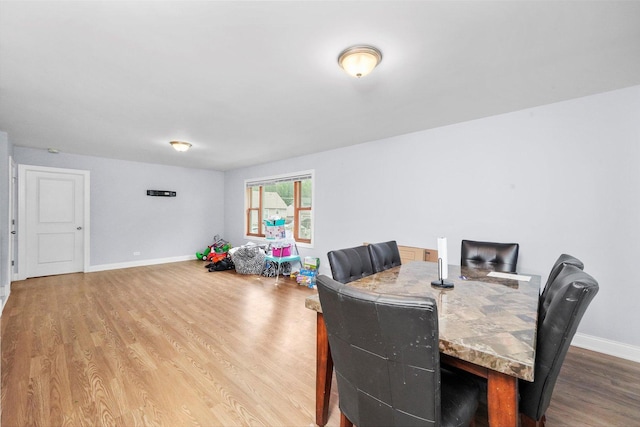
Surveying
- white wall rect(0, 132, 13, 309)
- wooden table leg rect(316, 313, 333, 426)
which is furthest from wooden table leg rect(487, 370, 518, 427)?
white wall rect(0, 132, 13, 309)

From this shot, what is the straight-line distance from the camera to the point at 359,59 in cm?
191

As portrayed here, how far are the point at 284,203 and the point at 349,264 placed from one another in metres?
4.05

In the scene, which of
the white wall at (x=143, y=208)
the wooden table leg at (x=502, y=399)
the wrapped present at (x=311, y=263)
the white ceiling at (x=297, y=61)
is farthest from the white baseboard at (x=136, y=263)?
the wooden table leg at (x=502, y=399)

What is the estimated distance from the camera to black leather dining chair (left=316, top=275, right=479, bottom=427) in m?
0.83

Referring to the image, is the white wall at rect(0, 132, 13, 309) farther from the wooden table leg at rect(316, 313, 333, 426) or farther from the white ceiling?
the wooden table leg at rect(316, 313, 333, 426)

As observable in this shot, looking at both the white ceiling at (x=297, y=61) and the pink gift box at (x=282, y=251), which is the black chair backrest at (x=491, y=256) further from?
the pink gift box at (x=282, y=251)

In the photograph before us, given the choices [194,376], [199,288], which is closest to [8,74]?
[194,376]

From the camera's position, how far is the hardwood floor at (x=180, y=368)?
1.73 metres

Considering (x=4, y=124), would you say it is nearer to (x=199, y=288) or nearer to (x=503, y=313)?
(x=199, y=288)

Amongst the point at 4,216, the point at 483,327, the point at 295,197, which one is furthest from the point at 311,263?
the point at 4,216

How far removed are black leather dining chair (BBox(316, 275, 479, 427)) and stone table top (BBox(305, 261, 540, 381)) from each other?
0.19 meters

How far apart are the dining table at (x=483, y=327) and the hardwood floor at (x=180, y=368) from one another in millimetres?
659

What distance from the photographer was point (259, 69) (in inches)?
85.8

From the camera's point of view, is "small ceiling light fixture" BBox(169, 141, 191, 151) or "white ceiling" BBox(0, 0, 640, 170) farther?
"small ceiling light fixture" BBox(169, 141, 191, 151)
